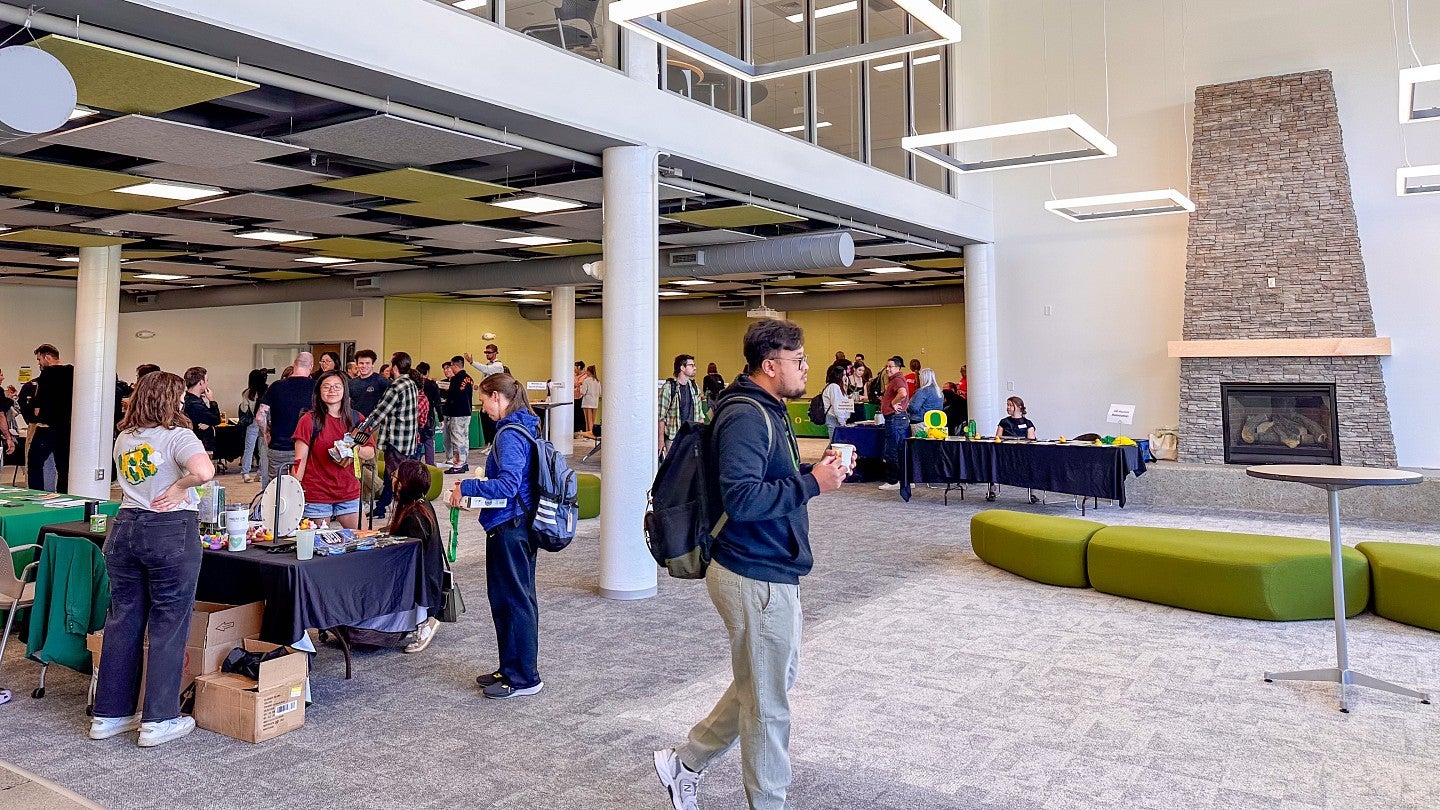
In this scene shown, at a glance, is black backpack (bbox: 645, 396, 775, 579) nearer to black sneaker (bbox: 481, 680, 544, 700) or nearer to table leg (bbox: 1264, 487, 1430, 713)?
black sneaker (bbox: 481, 680, 544, 700)

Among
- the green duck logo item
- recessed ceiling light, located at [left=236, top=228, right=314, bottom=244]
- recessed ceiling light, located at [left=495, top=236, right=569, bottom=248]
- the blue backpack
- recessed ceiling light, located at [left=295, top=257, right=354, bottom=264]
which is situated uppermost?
recessed ceiling light, located at [left=295, top=257, right=354, bottom=264]

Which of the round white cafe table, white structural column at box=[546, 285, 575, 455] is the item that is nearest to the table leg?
the round white cafe table

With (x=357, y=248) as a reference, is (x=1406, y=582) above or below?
below

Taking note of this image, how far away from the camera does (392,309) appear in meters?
19.1

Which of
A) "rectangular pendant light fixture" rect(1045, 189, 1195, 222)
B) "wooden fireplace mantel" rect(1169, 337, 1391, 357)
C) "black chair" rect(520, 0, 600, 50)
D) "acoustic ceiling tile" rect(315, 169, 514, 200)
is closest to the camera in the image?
"black chair" rect(520, 0, 600, 50)

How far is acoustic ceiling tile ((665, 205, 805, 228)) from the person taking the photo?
9.43m

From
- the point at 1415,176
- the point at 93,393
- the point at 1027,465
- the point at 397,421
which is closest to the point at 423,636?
the point at 397,421

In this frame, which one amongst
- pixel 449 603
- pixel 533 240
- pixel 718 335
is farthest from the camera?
pixel 718 335

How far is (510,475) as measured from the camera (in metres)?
4.13

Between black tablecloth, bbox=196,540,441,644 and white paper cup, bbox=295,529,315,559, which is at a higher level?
white paper cup, bbox=295,529,315,559

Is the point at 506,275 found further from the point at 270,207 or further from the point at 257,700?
the point at 257,700

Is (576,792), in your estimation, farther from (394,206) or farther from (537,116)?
(394,206)

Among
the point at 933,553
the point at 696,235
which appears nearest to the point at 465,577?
the point at 933,553

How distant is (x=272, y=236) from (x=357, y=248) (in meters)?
1.25
